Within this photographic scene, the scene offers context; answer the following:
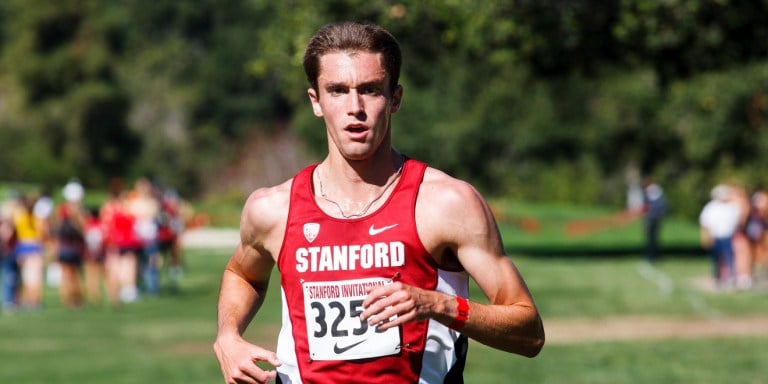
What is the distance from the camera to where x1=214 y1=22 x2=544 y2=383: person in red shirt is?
5.11 m

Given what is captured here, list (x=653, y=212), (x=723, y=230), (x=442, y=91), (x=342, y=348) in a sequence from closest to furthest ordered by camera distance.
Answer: (x=342, y=348) → (x=723, y=230) → (x=653, y=212) → (x=442, y=91)

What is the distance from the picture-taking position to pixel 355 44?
5133 mm

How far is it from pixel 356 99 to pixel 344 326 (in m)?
0.75

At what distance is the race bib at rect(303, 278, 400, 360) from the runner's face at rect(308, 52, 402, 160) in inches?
17.7

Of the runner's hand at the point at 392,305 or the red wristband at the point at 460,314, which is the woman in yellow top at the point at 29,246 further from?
the runner's hand at the point at 392,305

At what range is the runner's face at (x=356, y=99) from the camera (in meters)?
5.10

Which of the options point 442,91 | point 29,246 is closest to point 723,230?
point 29,246

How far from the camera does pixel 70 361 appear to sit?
17.1 m

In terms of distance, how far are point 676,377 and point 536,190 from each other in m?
62.2

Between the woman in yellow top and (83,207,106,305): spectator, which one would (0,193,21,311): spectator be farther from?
(83,207,106,305): spectator

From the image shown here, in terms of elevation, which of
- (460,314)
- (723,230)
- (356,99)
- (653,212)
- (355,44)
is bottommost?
(653,212)

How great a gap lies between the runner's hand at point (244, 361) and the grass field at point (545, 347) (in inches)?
387

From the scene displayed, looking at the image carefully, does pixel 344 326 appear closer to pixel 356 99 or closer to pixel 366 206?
pixel 366 206

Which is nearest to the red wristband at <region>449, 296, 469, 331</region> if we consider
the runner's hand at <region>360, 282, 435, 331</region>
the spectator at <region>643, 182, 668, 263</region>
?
the runner's hand at <region>360, 282, 435, 331</region>
